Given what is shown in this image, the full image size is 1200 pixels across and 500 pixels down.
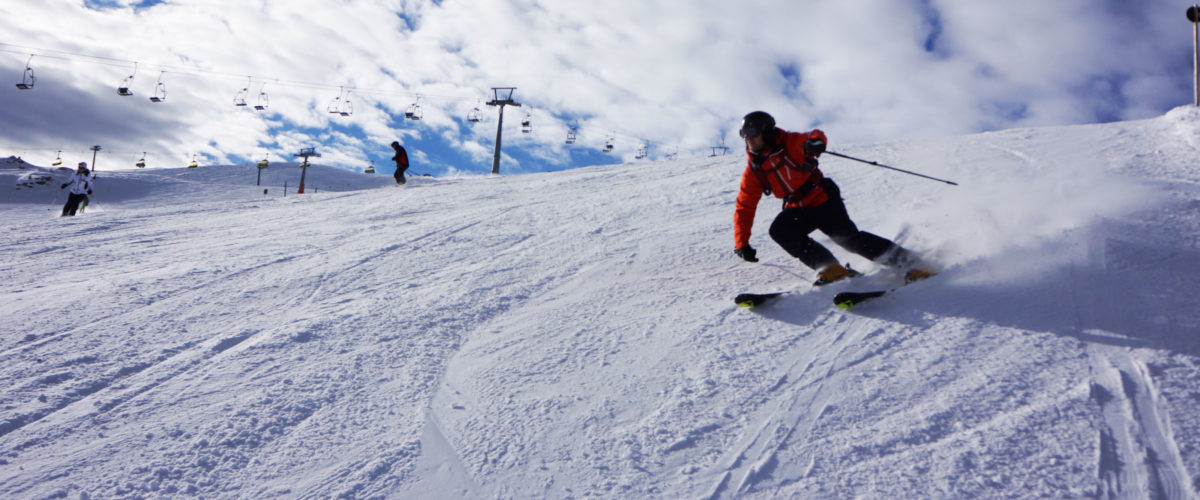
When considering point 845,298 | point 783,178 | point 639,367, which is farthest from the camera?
point 783,178

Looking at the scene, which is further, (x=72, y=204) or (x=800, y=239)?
(x=72, y=204)

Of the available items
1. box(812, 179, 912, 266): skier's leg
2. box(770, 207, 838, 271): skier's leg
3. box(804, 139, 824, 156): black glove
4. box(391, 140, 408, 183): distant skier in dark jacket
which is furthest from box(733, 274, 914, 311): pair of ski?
box(391, 140, 408, 183): distant skier in dark jacket

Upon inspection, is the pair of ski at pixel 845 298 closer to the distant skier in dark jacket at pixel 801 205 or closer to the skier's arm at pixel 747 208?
the distant skier in dark jacket at pixel 801 205

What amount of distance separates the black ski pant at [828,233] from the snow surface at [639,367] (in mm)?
236

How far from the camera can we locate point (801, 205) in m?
4.50

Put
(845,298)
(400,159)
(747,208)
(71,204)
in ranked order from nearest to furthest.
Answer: (845,298)
(747,208)
(71,204)
(400,159)

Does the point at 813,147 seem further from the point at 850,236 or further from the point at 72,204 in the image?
the point at 72,204

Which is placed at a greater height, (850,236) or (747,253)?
(850,236)

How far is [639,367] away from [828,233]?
1.93 m

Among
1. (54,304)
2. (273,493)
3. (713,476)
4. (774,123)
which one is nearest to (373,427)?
(273,493)

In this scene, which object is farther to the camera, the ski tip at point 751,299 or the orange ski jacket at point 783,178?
the orange ski jacket at point 783,178

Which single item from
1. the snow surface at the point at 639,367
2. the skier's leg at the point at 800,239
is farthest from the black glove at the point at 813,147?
the snow surface at the point at 639,367

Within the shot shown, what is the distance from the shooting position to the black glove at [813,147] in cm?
419

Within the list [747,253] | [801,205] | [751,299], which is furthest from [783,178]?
[751,299]
